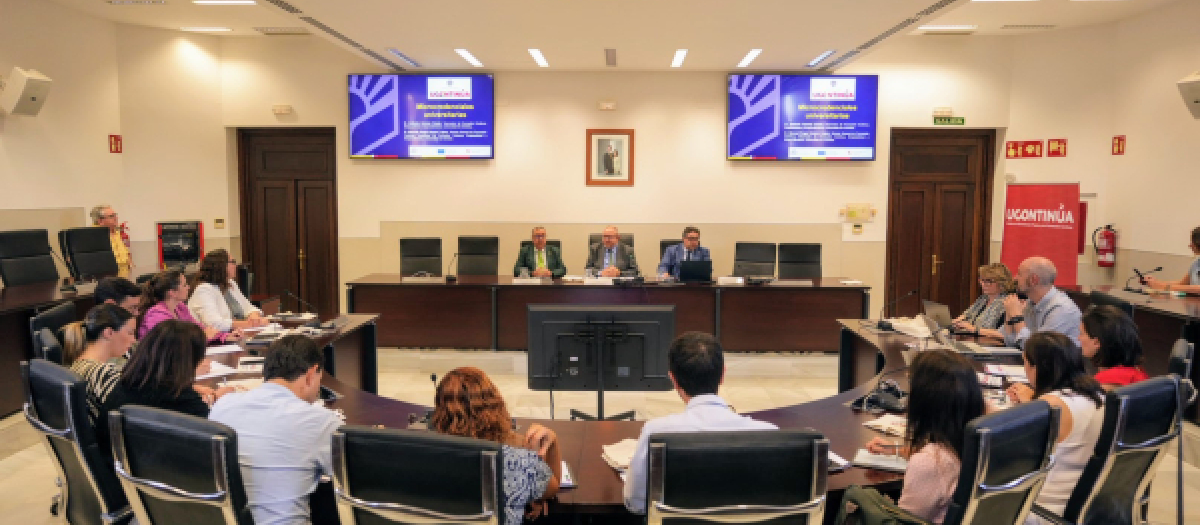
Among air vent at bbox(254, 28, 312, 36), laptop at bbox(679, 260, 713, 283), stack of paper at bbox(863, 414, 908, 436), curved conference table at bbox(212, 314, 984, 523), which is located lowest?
curved conference table at bbox(212, 314, 984, 523)

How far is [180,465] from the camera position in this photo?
2.00m

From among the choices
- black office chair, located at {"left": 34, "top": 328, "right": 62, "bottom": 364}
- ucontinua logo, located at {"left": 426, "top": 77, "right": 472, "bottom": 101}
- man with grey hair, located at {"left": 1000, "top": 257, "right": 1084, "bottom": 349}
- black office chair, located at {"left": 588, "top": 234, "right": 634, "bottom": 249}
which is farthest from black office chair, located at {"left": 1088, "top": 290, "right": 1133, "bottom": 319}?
ucontinua logo, located at {"left": 426, "top": 77, "right": 472, "bottom": 101}

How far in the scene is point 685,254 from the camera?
743cm

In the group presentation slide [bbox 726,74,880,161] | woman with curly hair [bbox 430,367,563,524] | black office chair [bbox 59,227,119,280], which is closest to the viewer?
woman with curly hair [bbox 430,367,563,524]

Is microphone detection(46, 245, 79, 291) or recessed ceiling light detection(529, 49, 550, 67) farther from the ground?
recessed ceiling light detection(529, 49, 550, 67)

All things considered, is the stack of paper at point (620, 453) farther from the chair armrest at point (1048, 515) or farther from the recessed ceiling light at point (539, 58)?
the recessed ceiling light at point (539, 58)

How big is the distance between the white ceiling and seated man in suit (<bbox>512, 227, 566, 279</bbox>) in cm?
177

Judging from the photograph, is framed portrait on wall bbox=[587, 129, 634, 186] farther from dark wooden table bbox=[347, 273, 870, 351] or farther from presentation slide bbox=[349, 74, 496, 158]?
dark wooden table bbox=[347, 273, 870, 351]

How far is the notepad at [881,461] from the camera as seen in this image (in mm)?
2449

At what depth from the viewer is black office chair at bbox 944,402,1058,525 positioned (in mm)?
1924

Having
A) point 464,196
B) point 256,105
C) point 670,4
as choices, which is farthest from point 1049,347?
point 256,105

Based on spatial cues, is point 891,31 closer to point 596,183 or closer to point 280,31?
point 596,183

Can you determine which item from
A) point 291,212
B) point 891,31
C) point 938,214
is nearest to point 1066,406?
point 891,31

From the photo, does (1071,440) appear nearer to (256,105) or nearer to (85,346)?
(85,346)
